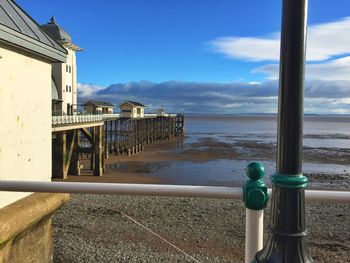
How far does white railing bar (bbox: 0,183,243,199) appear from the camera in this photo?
2084 mm

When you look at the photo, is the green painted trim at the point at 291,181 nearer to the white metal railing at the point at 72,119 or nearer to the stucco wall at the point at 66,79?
the white metal railing at the point at 72,119

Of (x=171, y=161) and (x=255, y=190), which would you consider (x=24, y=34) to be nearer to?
(x=255, y=190)

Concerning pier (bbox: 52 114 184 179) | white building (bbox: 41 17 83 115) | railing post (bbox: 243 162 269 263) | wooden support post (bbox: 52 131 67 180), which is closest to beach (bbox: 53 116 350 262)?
railing post (bbox: 243 162 269 263)

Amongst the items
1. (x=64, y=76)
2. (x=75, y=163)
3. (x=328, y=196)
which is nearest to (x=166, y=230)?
(x=328, y=196)

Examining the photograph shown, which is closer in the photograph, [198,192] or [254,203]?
[254,203]

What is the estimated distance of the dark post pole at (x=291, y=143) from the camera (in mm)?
1668

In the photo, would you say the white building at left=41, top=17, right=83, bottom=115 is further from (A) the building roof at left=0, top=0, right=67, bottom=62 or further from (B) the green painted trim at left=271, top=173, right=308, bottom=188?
(B) the green painted trim at left=271, top=173, right=308, bottom=188

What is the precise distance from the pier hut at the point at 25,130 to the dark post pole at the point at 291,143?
1729 mm

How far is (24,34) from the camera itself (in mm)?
2771

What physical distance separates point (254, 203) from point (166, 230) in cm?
836

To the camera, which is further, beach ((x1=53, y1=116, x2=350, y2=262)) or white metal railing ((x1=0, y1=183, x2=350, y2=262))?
beach ((x1=53, y1=116, x2=350, y2=262))

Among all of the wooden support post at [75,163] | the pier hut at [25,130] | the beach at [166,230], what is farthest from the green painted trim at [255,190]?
the wooden support post at [75,163]

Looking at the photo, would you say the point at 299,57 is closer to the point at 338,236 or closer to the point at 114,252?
the point at 114,252

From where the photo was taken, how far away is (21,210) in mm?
2709
